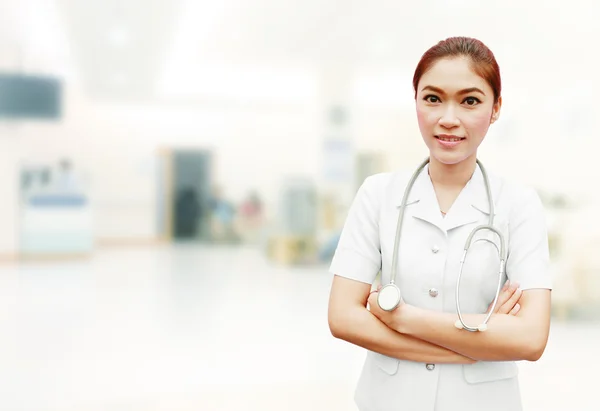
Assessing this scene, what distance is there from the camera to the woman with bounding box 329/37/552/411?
1.03m

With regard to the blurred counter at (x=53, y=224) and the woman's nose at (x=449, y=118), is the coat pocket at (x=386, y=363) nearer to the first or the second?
the woman's nose at (x=449, y=118)

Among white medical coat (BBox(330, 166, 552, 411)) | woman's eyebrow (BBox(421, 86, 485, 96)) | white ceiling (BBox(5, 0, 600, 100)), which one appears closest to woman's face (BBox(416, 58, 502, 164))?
woman's eyebrow (BBox(421, 86, 485, 96))

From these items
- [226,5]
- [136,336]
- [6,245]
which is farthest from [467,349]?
[6,245]

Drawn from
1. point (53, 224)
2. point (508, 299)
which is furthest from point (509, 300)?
point (53, 224)

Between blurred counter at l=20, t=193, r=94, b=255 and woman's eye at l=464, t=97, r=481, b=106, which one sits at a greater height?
woman's eye at l=464, t=97, r=481, b=106

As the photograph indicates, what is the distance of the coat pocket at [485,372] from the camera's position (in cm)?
108

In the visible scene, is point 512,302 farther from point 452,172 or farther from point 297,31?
point 297,31

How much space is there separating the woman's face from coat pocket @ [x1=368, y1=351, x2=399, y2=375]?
1.17ft

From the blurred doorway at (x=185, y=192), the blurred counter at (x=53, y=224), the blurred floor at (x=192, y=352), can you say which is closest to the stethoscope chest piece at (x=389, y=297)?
the blurred floor at (x=192, y=352)

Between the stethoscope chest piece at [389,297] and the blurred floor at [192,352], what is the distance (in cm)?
214

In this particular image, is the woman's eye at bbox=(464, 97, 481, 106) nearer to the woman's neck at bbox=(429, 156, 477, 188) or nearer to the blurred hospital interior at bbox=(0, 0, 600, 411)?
the woman's neck at bbox=(429, 156, 477, 188)

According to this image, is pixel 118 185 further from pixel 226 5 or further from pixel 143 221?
pixel 226 5

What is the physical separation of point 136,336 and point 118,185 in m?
10.1

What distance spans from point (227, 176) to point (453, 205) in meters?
13.9
